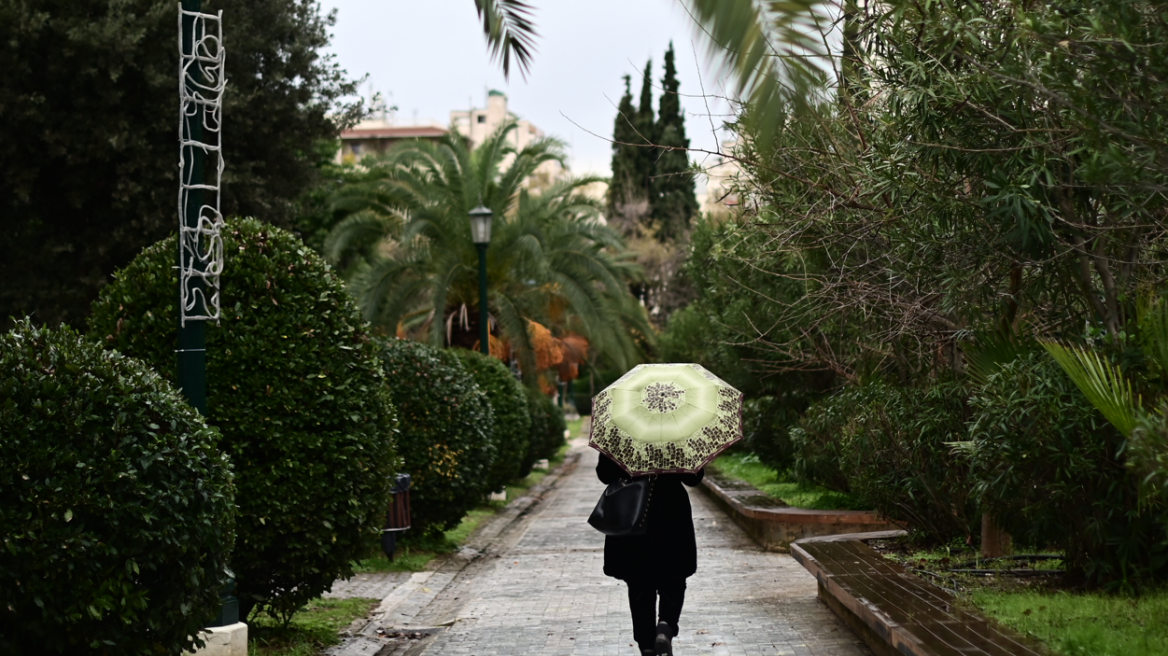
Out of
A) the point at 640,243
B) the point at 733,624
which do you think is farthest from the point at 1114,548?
the point at 640,243

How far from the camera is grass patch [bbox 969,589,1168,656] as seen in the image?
5574mm

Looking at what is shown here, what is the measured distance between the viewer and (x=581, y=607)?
32.1ft

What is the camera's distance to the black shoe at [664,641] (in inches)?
261

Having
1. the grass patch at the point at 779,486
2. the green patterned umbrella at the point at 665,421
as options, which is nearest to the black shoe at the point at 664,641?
the green patterned umbrella at the point at 665,421

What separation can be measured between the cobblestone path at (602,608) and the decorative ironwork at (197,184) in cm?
298

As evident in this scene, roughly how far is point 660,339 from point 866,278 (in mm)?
33819

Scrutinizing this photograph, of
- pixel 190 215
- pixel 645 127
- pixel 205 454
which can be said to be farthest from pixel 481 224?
pixel 645 127

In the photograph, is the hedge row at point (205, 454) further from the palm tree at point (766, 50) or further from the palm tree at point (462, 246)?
the palm tree at point (462, 246)

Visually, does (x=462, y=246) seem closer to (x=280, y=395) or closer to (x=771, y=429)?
(x=771, y=429)

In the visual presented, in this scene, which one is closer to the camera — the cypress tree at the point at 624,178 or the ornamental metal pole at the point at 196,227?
the ornamental metal pole at the point at 196,227

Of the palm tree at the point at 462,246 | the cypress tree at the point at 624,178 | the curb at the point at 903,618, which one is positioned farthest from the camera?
the cypress tree at the point at 624,178

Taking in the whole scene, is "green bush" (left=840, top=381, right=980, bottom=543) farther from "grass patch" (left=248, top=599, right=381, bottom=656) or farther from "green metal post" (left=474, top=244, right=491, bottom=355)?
"green metal post" (left=474, top=244, right=491, bottom=355)

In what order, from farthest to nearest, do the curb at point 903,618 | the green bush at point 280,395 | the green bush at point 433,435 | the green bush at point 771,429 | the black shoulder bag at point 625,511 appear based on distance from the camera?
the green bush at point 771,429
the green bush at point 433,435
the green bush at point 280,395
the black shoulder bag at point 625,511
the curb at point 903,618

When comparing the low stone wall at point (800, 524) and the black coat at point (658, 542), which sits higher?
the black coat at point (658, 542)
